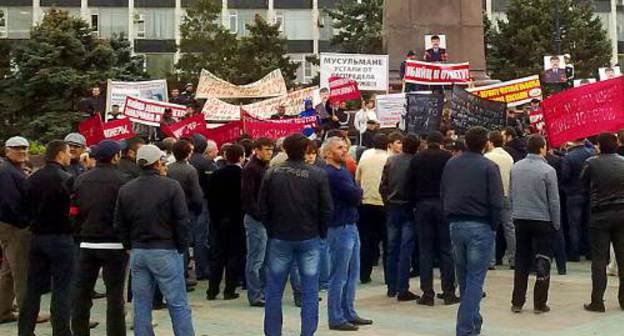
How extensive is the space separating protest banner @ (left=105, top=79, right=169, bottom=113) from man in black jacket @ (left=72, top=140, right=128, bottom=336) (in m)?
Answer: 11.6

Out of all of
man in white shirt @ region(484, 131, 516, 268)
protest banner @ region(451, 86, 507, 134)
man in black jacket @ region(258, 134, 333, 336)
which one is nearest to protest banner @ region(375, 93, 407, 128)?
protest banner @ region(451, 86, 507, 134)

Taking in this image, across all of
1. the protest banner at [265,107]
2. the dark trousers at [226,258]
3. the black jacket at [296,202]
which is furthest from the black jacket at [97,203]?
the protest banner at [265,107]

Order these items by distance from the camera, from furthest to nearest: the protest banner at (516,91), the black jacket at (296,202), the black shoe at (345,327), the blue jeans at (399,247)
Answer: the protest banner at (516,91) → the blue jeans at (399,247) → the black shoe at (345,327) → the black jacket at (296,202)

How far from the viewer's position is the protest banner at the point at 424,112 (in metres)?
17.5

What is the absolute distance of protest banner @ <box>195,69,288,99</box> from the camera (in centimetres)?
2491

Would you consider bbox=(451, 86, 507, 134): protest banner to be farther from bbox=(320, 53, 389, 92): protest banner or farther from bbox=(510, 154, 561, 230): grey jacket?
bbox=(510, 154, 561, 230): grey jacket

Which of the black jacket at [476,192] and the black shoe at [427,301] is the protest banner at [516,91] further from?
the black jacket at [476,192]

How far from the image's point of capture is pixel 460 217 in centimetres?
976

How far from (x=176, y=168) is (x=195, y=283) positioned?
2.65 metres

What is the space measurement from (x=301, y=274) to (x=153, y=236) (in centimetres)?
155

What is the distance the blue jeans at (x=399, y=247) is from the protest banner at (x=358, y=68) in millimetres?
9728

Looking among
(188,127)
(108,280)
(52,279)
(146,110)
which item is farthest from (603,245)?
(146,110)

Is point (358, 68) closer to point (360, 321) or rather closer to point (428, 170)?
point (428, 170)

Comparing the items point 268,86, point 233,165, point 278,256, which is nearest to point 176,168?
point 233,165
